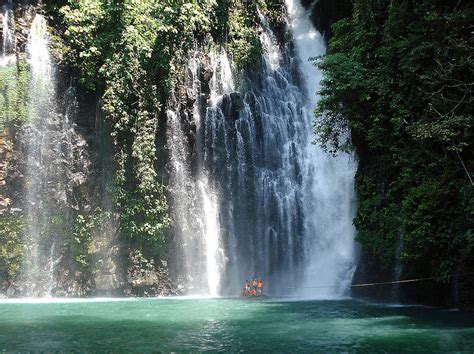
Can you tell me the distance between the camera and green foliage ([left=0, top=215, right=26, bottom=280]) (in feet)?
65.7

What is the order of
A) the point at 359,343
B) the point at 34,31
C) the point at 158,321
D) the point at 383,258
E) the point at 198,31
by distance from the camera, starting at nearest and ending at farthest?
the point at 359,343 → the point at 158,321 → the point at 383,258 → the point at 34,31 → the point at 198,31

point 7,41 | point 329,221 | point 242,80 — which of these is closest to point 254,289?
point 329,221

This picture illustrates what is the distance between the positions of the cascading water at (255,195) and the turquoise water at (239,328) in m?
5.71

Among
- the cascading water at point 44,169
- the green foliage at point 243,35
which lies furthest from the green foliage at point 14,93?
the green foliage at point 243,35

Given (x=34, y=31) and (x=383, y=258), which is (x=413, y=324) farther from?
(x=34, y=31)

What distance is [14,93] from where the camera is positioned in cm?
2112

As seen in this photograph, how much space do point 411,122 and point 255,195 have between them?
368 inches

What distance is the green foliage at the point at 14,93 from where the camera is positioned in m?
20.8

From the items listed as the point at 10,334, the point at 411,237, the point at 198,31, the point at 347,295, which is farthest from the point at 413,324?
the point at 198,31

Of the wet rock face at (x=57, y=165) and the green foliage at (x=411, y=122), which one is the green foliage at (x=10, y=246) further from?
the green foliage at (x=411, y=122)

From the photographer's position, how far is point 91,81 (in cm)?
2166

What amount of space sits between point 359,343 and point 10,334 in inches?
273

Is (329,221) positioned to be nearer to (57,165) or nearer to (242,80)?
(242,80)

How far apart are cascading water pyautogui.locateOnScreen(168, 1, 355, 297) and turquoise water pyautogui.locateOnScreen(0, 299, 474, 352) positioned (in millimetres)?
5710
